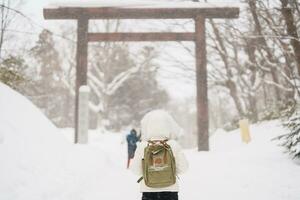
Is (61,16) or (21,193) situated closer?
(21,193)

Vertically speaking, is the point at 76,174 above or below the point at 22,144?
below

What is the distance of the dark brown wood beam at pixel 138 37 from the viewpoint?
51.5 ft

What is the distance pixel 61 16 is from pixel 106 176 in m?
7.70

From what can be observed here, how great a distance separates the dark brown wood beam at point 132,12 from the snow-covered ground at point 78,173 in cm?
632

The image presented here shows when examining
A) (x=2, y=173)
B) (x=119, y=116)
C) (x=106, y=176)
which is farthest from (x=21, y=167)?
(x=119, y=116)

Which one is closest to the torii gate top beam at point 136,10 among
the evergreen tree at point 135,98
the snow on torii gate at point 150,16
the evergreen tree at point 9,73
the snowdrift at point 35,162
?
the snow on torii gate at point 150,16

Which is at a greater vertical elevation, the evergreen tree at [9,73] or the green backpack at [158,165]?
the evergreen tree at [9,73]

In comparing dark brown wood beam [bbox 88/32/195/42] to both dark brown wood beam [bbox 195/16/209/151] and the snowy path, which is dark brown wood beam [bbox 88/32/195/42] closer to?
dark brown wood beam [bbox 195/16/209/151]

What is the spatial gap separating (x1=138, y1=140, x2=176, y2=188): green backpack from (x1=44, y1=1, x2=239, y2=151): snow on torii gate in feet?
36.6

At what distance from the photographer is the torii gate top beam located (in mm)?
15312

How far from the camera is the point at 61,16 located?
610 inches

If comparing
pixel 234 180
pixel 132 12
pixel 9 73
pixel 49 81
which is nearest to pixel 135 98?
pixel 49 81

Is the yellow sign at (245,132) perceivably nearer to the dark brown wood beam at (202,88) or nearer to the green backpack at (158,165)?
the dark brown wood beam at (202,88)

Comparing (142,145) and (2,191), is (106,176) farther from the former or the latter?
(142,145)
